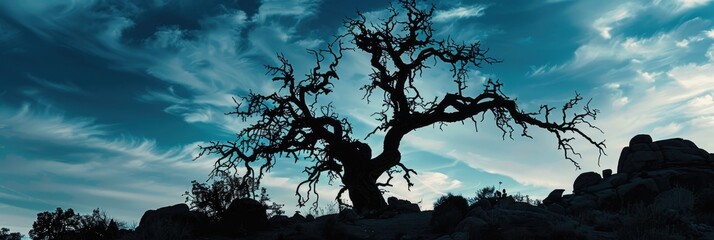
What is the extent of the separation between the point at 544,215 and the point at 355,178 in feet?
32.4

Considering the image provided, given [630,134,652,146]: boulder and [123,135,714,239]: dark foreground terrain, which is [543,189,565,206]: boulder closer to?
[123,135,714,239]: dark foreground terrain

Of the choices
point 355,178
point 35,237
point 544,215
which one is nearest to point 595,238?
point 544,215

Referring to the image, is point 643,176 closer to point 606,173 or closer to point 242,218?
point 606,173

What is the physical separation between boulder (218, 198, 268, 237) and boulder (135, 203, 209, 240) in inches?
23.0

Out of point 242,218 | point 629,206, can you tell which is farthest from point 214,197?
point 629,206

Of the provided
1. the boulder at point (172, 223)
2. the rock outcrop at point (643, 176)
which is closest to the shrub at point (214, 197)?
the boulder at point (172, 223)

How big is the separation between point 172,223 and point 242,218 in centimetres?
201

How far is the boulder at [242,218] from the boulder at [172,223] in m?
0.58

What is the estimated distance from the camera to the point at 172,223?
15133mm

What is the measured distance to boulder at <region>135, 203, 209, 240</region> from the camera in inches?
542

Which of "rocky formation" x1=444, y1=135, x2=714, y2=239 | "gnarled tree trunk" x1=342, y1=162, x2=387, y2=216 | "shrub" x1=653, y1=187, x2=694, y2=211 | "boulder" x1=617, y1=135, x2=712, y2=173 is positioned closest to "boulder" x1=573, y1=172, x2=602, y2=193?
"rocky formation" x1=444, y1=135, x2=714, y2=239

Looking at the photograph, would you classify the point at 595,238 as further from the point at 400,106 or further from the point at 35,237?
the point at 35,237

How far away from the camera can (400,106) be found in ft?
77.9

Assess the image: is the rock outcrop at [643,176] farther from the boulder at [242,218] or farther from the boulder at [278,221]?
the boulder at [242,218]
